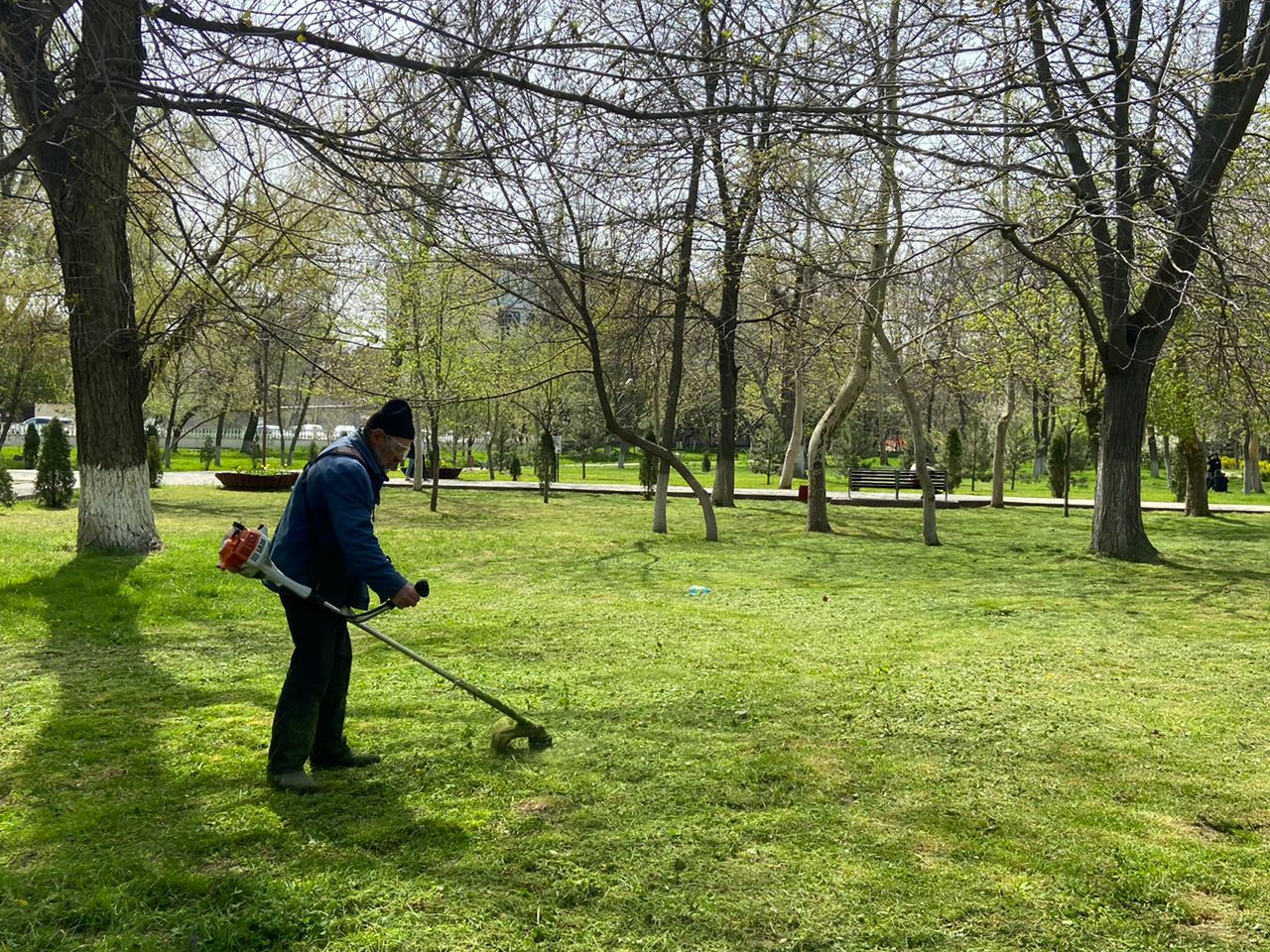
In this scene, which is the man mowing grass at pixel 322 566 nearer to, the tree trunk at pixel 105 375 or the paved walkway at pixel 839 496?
the tree trunk at pixel 105 375

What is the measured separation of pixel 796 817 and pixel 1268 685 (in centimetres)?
401

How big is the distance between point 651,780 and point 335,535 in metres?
1.69

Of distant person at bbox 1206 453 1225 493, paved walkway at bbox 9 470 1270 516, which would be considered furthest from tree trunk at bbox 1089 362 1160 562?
distant person at bbox 1206 453 1225 493

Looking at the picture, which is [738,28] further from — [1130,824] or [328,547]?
[1130,824]

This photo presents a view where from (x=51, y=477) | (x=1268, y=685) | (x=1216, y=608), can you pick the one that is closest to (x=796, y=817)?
(x=1268, y=685)

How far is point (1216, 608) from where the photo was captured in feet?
29.2

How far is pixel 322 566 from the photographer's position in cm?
386

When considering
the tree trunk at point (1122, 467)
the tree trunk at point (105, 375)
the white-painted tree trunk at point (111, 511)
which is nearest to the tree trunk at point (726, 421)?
the tree trunk at point (1122, 467)

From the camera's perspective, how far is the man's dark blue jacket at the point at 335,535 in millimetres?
3678

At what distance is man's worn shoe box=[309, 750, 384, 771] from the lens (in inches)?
164

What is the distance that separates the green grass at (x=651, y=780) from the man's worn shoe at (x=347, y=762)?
99mm

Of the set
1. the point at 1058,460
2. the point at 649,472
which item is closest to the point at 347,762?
the point at 649,472

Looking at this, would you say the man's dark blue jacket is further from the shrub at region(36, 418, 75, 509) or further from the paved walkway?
the paved walkway

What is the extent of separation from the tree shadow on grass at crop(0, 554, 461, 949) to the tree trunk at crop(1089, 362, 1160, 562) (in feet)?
36.1
